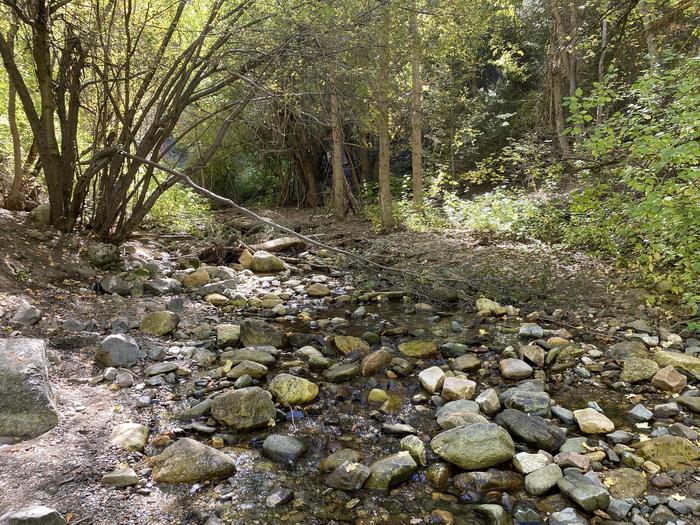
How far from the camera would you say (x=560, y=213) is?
6820mm

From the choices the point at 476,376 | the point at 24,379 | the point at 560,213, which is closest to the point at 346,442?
the point at 476,376

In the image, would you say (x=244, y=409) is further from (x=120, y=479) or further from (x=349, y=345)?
(x=349, y=345)

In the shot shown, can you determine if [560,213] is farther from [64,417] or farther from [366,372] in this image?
[64,417]

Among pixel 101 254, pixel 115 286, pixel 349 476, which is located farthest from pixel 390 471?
→ pixel 101 254

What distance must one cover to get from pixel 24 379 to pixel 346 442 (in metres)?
1.98

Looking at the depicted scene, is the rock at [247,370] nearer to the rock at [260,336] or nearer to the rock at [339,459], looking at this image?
the rock at [260,336]

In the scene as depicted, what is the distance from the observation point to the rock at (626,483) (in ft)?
7.42

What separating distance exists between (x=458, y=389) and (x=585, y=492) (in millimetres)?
1169

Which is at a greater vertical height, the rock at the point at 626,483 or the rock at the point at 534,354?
the rock at the point at 534,354

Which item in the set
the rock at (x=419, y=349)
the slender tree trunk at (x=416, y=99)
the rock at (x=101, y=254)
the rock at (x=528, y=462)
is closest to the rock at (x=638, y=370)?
the rock at (x=528, y=462)

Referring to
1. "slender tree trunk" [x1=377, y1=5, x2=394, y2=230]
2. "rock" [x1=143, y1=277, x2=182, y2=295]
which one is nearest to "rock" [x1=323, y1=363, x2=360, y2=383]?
"rock" [x1=143, y1=277, x2=182, y2=295]

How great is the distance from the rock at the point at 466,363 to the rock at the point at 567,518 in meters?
1.61

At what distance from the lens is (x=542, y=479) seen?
7.79 ft

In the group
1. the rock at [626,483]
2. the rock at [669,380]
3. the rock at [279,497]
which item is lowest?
the rock at [279,497]
